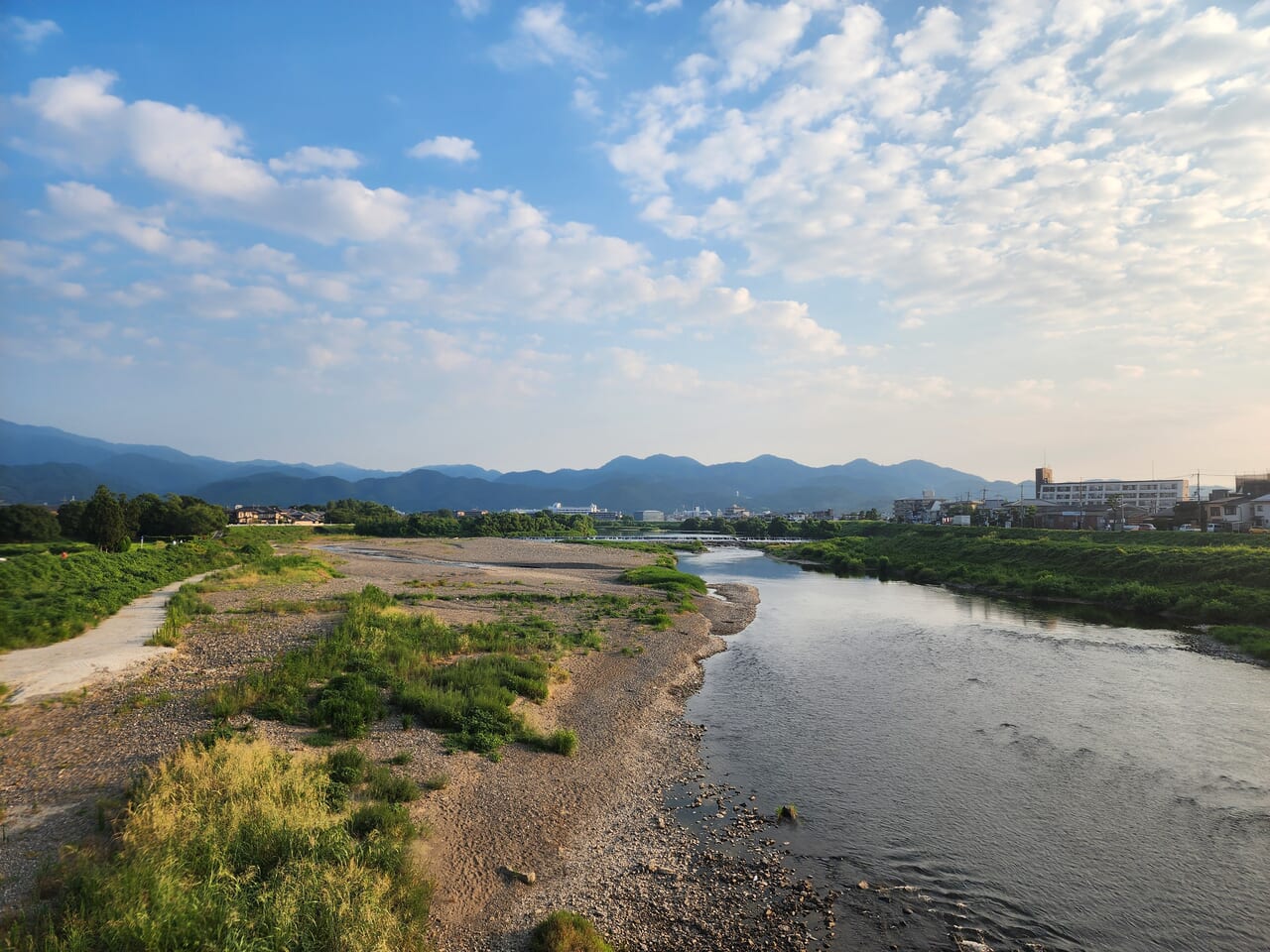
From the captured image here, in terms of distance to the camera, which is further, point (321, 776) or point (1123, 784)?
point (1123, 784)

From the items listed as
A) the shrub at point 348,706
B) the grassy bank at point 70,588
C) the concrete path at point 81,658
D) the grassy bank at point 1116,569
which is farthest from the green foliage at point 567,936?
the grassy bank at point 1116,569

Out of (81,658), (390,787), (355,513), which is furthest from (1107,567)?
(355,513)

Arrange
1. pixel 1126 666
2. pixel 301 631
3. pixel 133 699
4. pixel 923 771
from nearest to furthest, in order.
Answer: pixel 133 699 → pixel 923 771 → pixel 301 631 → pixel 1126 666

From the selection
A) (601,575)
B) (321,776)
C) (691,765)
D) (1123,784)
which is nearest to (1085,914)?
(1123,784)

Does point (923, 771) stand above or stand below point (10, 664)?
below

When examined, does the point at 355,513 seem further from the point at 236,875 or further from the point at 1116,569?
the point at 236,875

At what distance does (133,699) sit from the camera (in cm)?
1520

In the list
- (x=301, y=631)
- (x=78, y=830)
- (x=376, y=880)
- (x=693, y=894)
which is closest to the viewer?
(x=376, y=880)

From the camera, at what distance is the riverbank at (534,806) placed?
9.87 m

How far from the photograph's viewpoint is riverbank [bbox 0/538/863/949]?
32.4 ft

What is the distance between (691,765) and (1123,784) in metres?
10.7

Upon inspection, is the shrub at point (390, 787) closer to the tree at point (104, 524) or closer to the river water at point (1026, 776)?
the river water at point (1026, 776)

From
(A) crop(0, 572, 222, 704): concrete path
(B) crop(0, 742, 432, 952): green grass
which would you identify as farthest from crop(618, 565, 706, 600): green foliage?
(B) crop(0, 742, 432, 952): green grass

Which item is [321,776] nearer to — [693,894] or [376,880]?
[376,880]
